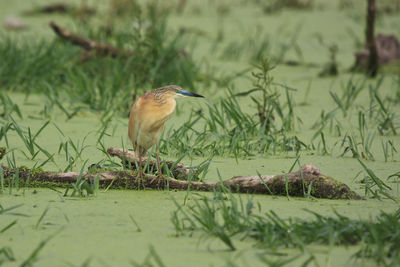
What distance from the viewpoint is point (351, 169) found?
4.09 metres

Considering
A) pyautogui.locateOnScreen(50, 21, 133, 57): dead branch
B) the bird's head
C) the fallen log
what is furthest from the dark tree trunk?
the fallen log

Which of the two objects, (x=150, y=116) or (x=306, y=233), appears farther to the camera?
(x=150, y=116)

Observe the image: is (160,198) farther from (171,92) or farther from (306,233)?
(306,233)

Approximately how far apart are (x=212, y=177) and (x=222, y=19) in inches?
275

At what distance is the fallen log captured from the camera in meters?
3.46

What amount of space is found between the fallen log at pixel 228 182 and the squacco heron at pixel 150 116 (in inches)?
3.7

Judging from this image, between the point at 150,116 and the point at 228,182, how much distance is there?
54 cm

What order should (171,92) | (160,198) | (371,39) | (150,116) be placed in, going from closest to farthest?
(160,198), (150,116), (171,92), (371,39)

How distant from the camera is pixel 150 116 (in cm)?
364

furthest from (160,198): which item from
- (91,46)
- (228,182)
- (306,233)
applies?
(91,46)

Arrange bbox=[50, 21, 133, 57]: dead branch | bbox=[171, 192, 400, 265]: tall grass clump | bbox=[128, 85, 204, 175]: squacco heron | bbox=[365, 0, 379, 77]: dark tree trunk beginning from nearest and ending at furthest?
bbox=[171, 192, 400, 265]: tall grass clump, bbox=[128, 85, 204, 175]: squacco heron, bbox=[50, 21, 133, 57]: dead branch, bbox=[365, 0, 379, 77]: dark tree trunk

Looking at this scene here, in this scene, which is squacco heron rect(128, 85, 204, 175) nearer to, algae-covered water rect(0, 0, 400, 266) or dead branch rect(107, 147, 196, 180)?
dead branch rect(107, 147, 196, 180)

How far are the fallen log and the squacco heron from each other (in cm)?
9

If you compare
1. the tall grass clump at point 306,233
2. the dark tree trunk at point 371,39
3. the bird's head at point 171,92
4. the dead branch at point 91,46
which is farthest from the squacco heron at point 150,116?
the dark tree trunk at point 371,39
